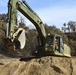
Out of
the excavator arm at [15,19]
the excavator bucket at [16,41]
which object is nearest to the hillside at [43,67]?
the excavator arm at [15,19]

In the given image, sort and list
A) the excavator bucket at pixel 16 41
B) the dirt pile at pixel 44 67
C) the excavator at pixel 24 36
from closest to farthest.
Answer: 1. the excavator bucket at pixel 16 41
2. the excavator at pixel 24 36
3. the dirt pile at pixel 44 67

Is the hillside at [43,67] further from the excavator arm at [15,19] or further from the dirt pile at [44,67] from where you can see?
the excavator arm at [15,19]

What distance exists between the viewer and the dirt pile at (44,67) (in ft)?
56.5

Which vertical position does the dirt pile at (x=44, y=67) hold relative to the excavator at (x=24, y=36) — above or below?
below

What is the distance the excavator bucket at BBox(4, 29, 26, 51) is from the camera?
1349 cm

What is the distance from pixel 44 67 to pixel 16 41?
450 cm

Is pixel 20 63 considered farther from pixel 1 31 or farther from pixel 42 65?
pixel 1 31

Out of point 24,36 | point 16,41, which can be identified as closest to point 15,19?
point 24,36

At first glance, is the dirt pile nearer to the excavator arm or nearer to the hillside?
the hillside

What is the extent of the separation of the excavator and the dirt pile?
2.39ft

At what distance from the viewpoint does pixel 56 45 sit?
63.4ft

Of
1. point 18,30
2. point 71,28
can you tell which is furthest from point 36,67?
point 71,28

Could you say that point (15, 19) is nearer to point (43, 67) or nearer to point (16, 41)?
point (16, 41)

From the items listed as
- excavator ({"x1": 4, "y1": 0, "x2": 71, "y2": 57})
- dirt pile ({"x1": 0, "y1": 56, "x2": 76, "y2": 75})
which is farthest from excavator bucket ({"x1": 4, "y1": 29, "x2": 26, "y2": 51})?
dirt pile ({"x1": 0, "y1": 56, "x2": 76, "y2": 75})
